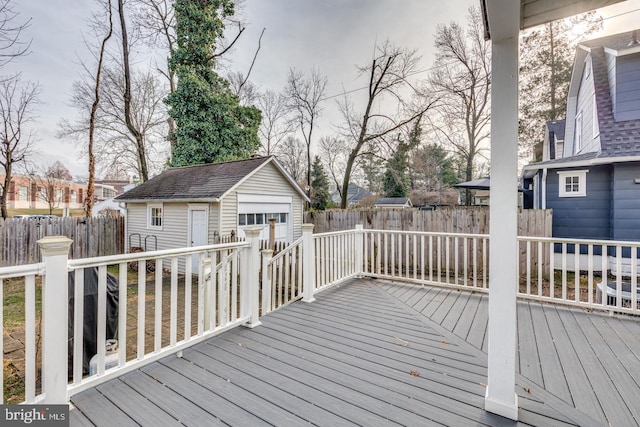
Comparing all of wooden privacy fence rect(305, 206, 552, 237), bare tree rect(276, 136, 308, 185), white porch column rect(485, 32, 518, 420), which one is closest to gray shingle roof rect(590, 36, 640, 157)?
wooden privacy fence rect(305, 206, 552, 237)

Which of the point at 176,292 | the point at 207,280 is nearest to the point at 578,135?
the point at 207,280

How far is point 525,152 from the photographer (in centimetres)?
1569

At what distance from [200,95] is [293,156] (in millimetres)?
9640

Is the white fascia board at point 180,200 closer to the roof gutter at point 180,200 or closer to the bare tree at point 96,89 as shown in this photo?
the roof gutter at point 180,200

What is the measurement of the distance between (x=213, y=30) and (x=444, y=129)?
466 inches

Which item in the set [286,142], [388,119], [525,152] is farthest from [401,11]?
[286,142]

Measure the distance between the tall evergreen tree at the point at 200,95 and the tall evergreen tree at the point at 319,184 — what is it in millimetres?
8073

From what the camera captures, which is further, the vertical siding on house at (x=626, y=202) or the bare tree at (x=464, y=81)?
the bare tree at (x=464, y=81)

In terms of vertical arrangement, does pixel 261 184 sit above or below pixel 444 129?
below

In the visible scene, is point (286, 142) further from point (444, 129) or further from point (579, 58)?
point (579, 58)

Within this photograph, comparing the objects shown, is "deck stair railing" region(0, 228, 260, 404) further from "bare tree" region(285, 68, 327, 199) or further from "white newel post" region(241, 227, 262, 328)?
"bare tree" region(285, 68, 327, 199)

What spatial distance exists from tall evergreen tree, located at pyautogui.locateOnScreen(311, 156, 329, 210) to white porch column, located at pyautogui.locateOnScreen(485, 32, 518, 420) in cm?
1852

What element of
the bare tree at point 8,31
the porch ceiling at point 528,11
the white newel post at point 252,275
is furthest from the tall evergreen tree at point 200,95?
the porch ceiling at point 528,11

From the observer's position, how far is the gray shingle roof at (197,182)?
29.2 ft
